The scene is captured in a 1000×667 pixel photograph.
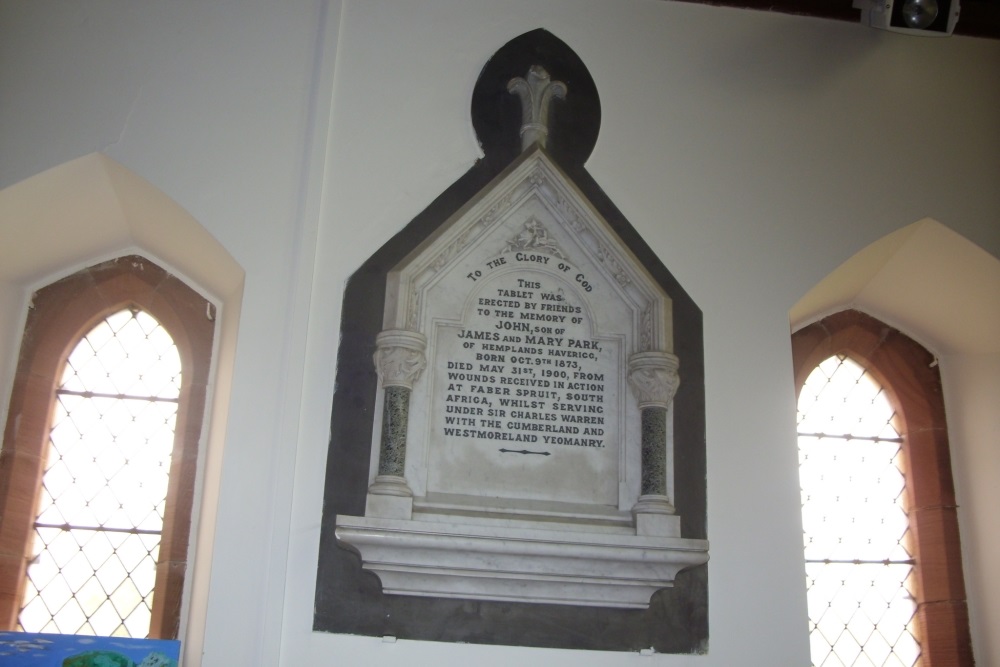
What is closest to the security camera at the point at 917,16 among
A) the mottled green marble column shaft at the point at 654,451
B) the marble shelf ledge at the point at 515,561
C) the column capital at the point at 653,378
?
the column capital at the point at 653,378

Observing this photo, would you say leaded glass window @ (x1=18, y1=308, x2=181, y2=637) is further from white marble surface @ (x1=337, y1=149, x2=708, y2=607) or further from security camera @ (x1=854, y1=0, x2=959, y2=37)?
security camera @ (x1=854, y1=0, x2=959, y2=37)

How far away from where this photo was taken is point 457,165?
14.3 feet

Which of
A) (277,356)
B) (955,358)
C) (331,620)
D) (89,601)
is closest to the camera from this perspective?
(331,620)

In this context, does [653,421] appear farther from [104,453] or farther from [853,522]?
[104,453]

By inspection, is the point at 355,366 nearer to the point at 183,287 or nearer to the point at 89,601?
the point at 183,287

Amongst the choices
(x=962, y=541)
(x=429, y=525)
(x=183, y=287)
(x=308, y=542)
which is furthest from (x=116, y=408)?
(x=962, y=541)

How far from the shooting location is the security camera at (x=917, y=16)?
432 centimetres

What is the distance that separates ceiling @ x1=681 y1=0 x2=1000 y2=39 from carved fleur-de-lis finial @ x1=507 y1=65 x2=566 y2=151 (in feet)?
2.83

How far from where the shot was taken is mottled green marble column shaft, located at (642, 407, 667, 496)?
3949 mm

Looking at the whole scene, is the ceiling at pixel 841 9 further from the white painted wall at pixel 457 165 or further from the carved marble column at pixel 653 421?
the carved marble column at pixel 653 421

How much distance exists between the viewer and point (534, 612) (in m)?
3.79

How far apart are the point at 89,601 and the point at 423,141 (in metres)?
2.31

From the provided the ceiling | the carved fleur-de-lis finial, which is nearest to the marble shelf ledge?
the carved fleur-de-lis finial

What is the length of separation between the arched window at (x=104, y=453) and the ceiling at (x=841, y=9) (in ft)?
9.30
